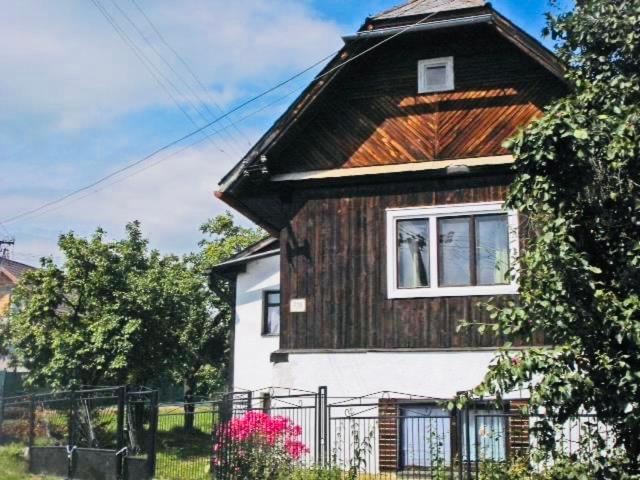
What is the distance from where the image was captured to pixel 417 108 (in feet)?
45.8

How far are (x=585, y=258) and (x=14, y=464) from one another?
1293 centimetres

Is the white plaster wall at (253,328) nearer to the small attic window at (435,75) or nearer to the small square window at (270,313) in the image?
the small square window at (270,313)

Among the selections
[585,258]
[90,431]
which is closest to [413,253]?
[585,258]

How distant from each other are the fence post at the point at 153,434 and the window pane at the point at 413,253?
4.49m

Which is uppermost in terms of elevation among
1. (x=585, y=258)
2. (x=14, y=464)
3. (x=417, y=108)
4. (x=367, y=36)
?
(x=367, y=36)

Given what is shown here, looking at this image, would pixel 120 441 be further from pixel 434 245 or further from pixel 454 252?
pixel 454 252

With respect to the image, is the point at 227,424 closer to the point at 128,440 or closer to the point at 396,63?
the point at 128,440

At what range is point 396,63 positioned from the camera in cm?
1429

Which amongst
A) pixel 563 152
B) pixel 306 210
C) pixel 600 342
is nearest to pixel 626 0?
pixel 563 152

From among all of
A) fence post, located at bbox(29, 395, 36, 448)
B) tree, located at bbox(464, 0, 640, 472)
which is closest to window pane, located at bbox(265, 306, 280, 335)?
fence post, located at bbox(29, 395, 36, 448)

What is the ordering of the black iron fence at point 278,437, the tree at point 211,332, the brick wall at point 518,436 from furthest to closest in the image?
the tree at point 211,332 < the black iron fence at point 278,437 < the brick wall at point 518,436

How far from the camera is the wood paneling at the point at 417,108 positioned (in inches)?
528

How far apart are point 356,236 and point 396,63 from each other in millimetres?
→ 3147

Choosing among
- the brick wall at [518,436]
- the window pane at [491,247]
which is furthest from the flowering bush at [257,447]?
the window pane at [491,247]
